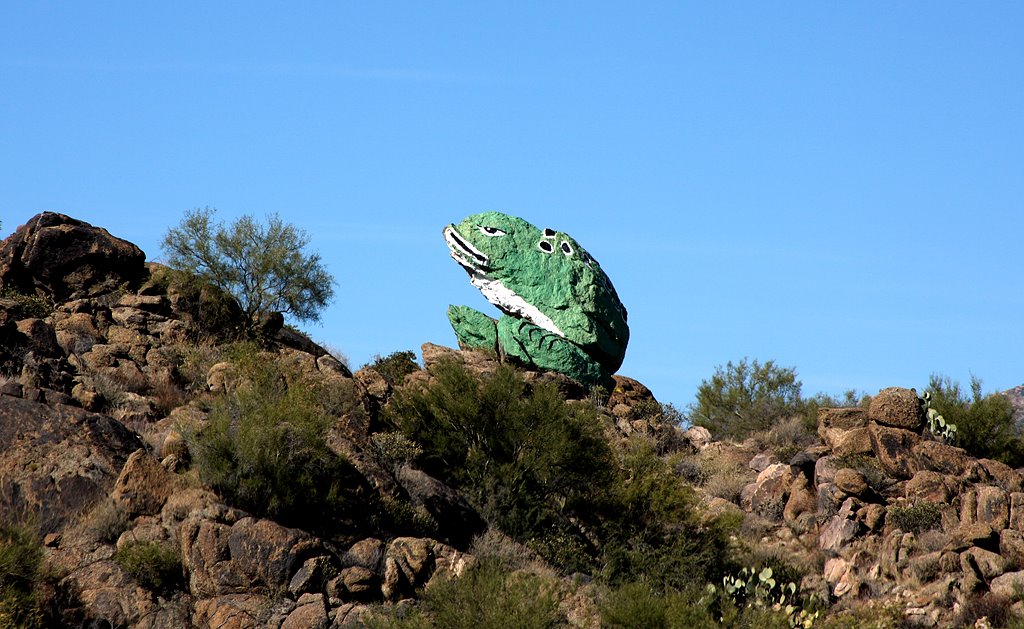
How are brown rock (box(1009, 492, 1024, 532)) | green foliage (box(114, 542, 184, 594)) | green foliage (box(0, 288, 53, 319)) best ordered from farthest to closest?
green foliage (box(0, 288, 53, 319)) < brown rock (box(1009, 492, 1024, 532)) < green foliage (box(114, 542, 184, 594))

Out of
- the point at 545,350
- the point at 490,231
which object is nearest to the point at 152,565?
the point at 545,350

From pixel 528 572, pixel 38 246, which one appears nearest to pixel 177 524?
pixel 528 572

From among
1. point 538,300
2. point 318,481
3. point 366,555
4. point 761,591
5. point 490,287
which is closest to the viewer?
point 366,555

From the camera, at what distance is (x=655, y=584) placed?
74.9 feet

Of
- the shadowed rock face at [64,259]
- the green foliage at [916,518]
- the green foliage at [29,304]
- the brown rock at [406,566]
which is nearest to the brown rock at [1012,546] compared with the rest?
the green foliage at [916,518]

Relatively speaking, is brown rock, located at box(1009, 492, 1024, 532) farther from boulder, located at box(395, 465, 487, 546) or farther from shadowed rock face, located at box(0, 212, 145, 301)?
shadowed rock face, located at box(0, 212, 145, 301)

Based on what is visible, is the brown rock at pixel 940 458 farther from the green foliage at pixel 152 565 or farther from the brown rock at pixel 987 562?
the green foliage at pixel 152 565

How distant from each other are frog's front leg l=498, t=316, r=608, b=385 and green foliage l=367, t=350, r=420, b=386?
209 cm

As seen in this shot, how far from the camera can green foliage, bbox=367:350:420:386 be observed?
1233 inches

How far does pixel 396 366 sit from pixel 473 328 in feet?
6.78

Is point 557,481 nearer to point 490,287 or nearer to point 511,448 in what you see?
point 511,448

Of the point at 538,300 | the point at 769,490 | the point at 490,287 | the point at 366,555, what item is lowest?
the point at 366,555

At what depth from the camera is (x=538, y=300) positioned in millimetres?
32531

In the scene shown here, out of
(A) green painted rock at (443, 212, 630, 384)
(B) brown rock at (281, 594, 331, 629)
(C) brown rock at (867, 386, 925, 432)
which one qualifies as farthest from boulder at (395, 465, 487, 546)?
(C) brown rock at (867, 386, 925, 432)
